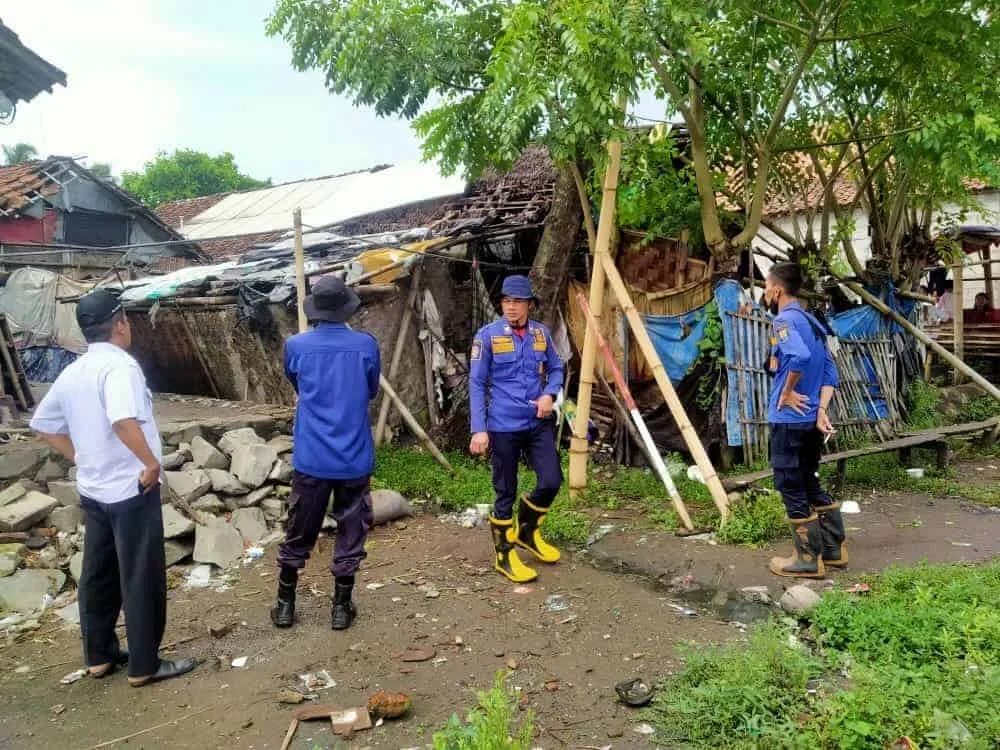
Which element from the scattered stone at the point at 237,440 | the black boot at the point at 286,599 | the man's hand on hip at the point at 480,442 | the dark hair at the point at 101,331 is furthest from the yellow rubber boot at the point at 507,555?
the scattered stone at the point at 237,440

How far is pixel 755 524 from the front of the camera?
5473 millimetres

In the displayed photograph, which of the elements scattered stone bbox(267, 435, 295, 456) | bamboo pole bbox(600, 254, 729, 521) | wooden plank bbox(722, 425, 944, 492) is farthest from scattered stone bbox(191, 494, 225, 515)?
wooden plank bbox(722, 425, 944, 492)

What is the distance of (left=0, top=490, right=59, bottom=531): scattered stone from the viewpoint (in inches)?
211

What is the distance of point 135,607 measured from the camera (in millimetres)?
3461

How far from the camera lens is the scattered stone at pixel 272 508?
20.6 ft

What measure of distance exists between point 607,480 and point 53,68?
6.63 metres

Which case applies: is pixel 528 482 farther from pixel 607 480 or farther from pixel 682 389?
pixel 682 389

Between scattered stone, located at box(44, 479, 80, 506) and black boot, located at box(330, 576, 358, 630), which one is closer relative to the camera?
black boot, located at box(330, 576, 358, 630)

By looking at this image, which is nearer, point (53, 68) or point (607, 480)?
point (53, 68)

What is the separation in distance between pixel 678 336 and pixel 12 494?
6.18m

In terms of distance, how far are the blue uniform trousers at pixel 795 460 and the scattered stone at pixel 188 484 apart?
14.8 ft

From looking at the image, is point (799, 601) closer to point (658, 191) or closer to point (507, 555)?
point (507, 555)

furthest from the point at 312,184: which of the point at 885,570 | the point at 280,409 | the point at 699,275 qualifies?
the point at 885,570

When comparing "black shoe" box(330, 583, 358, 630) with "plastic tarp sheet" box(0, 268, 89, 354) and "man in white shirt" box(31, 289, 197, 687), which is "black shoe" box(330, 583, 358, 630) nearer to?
"man in white shirt" box(31, 289, 197, 687)
